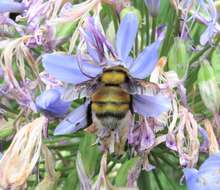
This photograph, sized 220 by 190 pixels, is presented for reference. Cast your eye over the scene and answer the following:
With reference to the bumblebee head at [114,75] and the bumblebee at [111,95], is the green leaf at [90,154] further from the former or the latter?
the bumblebee head at [114,75]

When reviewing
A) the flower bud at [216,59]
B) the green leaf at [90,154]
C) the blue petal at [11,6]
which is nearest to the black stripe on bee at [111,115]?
the green leaf at [90,154]

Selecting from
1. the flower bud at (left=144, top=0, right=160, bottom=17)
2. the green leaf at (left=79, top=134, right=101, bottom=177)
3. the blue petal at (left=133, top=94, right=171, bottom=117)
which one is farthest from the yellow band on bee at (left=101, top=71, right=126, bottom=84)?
the flower bud at (left=144, top=0, right=160, bottom=17)

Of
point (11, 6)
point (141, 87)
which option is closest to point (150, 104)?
point (141, 87)

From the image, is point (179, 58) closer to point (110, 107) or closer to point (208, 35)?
point (208, 35)

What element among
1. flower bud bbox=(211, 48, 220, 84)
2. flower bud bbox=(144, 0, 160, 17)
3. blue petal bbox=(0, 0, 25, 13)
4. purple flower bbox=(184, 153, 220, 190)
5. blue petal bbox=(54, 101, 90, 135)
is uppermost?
flower bud bbox=(144, 0, 160, 17)

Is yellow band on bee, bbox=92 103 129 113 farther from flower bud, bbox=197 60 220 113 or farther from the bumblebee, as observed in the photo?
flower bud, bbox=197 60 220 113

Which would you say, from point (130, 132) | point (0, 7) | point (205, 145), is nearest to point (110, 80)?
point (130, 132)

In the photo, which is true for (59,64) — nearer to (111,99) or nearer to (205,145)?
(111,99)
